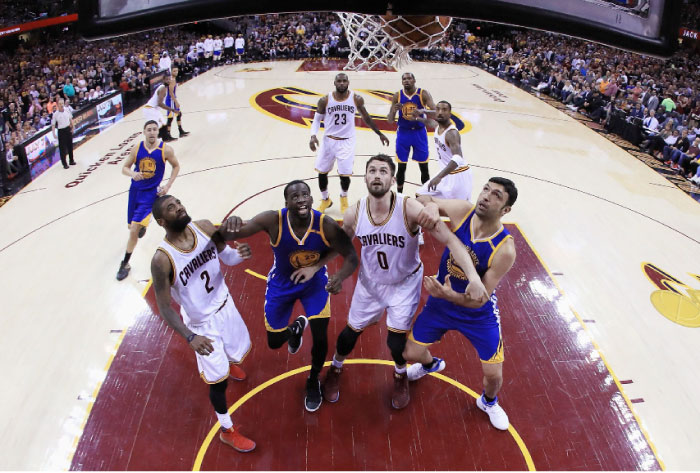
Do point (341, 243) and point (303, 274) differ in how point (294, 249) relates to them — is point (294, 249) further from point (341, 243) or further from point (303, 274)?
point (341, 243)

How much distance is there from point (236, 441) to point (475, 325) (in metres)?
1.98

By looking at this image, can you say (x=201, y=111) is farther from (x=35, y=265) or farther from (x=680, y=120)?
(x=680, y=120)

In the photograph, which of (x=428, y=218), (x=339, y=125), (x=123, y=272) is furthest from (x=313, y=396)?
(x=339, y=125)

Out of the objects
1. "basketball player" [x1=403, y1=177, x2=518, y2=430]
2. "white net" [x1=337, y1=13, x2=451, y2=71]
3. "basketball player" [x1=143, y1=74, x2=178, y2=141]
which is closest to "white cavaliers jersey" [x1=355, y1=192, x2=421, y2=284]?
"basketball player" [x1=403, y1=177, x2=518, y2=430]

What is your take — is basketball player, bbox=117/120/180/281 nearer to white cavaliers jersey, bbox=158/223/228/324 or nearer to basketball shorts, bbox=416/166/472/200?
white cavaliers jersey, bbox=158/223/228/324

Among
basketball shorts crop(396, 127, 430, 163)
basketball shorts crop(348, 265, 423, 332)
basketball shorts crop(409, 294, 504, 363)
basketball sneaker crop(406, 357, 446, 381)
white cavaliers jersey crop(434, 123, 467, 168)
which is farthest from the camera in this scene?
basketball shorts crop(396, 127, 430, 163)

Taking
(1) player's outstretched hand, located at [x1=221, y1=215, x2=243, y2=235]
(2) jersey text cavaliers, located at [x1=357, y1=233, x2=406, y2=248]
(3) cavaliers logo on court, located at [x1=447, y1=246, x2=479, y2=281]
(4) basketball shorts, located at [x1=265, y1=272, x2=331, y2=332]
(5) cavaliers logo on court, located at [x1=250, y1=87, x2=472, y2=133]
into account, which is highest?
(1) player's outstretched hand, located at [x1=221, y1=215, x2=243, y2=235]

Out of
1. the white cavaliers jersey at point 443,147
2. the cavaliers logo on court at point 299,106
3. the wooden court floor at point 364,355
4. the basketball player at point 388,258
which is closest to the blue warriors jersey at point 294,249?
the basketball player at point 388,258

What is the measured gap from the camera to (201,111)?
13.1 metres

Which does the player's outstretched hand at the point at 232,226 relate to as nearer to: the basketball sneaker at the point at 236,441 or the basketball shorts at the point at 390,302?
→ the basketball shorts at the point at 390,302

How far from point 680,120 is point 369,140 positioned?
7.15 m

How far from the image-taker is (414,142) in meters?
6.93

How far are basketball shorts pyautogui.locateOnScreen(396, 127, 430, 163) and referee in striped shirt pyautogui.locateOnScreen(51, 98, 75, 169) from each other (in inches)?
245

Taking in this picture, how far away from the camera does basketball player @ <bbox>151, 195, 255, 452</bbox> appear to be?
317 cm
